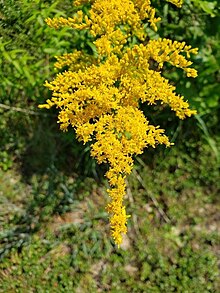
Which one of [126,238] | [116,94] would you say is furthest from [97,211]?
[116,94]

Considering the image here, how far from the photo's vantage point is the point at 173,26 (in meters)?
3.92

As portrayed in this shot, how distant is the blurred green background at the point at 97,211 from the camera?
14.2 feet

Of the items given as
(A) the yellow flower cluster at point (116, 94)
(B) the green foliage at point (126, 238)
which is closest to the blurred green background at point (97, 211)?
(B) the green foliage at point (126, 238)

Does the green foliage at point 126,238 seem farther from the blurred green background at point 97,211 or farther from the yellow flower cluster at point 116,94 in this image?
the yellow flower cluster at point 116,94

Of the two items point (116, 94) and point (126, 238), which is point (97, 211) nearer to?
point (126, 238)

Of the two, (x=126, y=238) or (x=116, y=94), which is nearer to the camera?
(x=116, y=94)

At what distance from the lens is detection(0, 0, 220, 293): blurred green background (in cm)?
434

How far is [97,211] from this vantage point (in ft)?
14.6

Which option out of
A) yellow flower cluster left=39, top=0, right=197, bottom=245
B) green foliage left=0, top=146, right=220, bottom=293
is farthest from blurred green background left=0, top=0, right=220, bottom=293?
yellow flower cluster left=39, top=0, right=197, bottom=245

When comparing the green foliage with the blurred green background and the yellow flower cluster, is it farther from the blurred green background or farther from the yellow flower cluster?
the yellow flower cluster

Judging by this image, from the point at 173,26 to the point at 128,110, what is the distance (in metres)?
1.38

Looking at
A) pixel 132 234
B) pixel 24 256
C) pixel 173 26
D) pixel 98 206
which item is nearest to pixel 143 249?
pixel 132 234

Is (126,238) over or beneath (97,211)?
beneath

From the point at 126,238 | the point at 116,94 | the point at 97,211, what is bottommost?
the point at 126,238
